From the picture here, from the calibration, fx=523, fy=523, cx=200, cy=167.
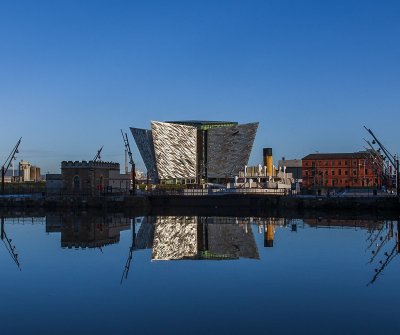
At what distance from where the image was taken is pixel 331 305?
1495cm

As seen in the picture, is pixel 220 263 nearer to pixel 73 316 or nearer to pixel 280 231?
pixel 73 316

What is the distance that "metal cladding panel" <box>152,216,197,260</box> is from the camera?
25969mm

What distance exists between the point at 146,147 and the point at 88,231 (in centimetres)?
9499

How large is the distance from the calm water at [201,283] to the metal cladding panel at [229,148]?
324 ft

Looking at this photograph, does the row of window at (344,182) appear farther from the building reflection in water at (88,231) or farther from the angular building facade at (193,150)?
the building reflection in water at (88,231)

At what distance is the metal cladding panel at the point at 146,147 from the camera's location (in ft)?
429

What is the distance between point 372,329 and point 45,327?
26.2ft

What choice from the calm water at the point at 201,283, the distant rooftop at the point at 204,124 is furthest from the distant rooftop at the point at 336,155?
the calm water at the point at 201,283

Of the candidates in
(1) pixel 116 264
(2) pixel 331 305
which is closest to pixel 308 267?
(2) pixel 331 305

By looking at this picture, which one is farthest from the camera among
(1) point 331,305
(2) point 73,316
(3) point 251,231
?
(3) point 251,231

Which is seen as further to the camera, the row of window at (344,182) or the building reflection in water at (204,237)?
the row of window at (344,182)

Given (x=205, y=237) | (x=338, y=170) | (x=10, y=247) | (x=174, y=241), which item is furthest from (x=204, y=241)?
(x=338, y=170)

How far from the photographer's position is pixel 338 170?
15038 cm

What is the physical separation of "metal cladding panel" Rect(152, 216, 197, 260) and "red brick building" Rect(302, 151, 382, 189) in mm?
109592
